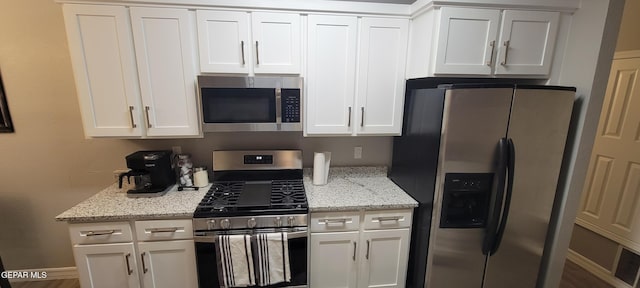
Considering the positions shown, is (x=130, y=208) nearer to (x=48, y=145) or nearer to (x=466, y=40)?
(x=48, y=145)

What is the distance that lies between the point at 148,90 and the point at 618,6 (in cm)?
301

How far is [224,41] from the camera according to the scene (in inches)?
65.5

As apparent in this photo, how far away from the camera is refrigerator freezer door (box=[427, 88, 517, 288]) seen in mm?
1419

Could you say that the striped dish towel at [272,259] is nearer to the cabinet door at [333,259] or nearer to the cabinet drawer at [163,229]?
the cabinet door at [333,259]

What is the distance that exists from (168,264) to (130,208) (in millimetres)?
452

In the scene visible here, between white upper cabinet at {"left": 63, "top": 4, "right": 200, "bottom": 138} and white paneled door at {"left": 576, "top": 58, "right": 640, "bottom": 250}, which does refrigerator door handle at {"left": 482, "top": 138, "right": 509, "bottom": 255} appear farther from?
white upper cabinet at {"left": 63, "top": 4, "right": 200, "bottom": 138}

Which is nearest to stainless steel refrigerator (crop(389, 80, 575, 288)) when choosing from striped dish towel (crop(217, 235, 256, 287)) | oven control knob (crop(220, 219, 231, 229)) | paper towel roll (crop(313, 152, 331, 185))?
paper towel roll (crop(313, 152, 331, 185))

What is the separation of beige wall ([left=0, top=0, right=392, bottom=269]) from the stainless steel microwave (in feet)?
1.28

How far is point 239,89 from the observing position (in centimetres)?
169

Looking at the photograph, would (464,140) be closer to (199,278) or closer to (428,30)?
(428,30)

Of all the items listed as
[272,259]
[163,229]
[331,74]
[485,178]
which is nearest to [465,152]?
[485,178]

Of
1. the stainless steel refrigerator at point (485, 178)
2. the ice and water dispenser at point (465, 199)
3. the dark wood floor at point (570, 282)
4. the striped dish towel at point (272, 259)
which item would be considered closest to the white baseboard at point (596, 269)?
the dark wood floor at point (570, 282)

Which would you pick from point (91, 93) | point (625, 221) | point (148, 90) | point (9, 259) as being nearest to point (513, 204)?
point (625, 221)

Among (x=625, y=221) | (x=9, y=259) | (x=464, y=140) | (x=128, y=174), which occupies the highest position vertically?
(x=464, y=140)
